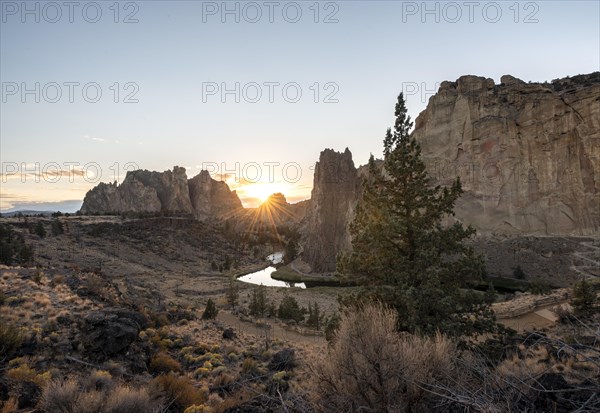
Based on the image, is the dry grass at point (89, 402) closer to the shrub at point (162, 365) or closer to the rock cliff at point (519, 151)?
the shrub at point (162, 365)

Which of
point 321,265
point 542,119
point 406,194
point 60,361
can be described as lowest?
point 321,265

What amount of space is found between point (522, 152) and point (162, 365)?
213ft

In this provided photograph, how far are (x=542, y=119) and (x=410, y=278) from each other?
61.5 meters

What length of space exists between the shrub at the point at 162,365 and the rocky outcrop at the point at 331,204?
57168 mm

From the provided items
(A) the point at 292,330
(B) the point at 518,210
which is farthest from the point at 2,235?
(B) the point at 518,210

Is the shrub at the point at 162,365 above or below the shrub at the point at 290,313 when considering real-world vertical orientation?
above

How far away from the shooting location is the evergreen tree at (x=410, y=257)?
8641 millimetres

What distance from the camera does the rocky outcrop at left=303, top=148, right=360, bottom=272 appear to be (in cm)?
6956

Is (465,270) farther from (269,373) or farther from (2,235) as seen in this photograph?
(2,235)

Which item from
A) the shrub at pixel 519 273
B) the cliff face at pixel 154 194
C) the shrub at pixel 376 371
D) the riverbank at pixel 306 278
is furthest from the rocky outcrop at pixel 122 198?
the shrub at pixel 376 371

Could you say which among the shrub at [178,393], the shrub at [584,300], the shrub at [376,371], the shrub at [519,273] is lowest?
the shrub at [519,273]

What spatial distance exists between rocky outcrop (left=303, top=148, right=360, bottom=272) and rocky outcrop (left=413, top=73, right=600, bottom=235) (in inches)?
698

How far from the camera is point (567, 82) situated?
58812 millimetres

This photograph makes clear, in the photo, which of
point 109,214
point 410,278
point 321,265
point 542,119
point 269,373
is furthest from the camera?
point 109,214
